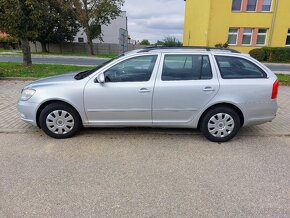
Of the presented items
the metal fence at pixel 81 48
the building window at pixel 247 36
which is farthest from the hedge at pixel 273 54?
the metal fence at pixel 81 48

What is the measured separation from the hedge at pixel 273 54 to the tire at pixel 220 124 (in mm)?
18639

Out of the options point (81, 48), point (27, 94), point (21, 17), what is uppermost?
point (21, 17)

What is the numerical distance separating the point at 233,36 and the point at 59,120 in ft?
70.4

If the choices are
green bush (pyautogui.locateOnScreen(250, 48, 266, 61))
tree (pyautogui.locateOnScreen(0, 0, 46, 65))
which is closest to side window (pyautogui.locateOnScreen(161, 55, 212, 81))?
tree (pyautogui.locateOnScreen(0, 0, 46, 65))

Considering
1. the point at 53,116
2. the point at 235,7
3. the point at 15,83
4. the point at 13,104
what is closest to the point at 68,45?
the point at 235,7

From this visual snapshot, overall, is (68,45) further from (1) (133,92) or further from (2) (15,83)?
(1) (133,92)

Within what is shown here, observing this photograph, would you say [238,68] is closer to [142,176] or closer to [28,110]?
[142,176]

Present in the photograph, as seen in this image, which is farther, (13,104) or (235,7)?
(235,7)

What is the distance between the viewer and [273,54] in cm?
1980

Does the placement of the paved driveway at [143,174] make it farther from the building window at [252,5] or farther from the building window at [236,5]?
the building window at [252,5]

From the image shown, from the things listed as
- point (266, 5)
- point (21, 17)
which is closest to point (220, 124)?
point (21, 17)

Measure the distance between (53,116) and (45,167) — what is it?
106 centimetres

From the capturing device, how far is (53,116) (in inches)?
153

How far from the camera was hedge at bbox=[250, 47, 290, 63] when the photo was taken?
1969 cm
